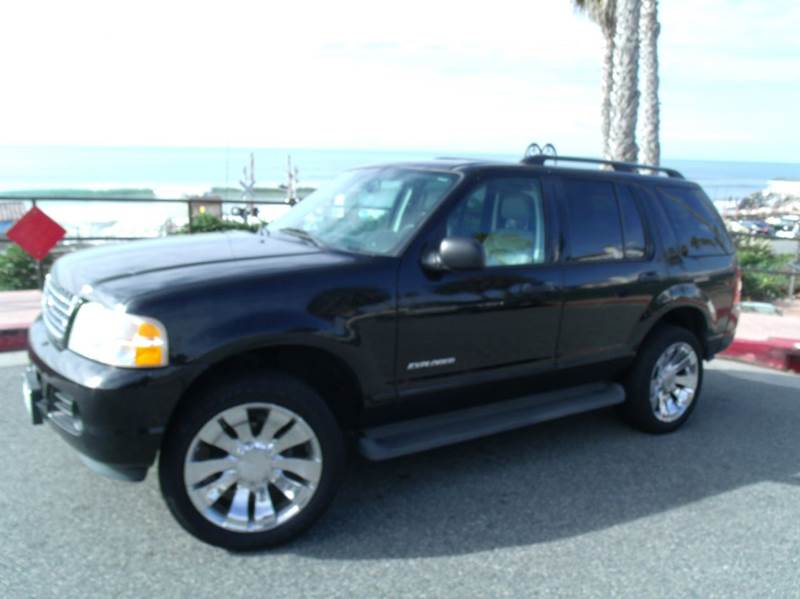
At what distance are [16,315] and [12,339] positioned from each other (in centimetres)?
110

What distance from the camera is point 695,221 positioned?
5.29 metres

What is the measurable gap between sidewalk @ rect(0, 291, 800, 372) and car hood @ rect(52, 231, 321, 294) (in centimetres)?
310

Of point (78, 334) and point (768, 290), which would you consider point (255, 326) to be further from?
point (768, 290)

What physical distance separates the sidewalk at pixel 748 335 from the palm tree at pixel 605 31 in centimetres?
958

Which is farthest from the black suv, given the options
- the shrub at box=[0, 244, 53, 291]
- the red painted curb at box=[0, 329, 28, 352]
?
the shrub at box=[0, 244, 53, 291]

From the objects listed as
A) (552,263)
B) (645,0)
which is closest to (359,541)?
(552,263)

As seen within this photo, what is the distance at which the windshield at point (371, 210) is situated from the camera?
3.95 meters

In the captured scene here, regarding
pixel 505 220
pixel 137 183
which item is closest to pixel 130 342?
pixel 505 220

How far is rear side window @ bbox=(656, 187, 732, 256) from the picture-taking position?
513 centimetres

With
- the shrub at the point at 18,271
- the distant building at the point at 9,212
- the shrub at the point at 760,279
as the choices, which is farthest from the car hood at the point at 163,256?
the distant building at the point at 9,212

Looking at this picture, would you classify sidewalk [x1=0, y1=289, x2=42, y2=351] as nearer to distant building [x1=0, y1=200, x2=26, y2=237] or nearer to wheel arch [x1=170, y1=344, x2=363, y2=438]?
wheel arch [x1=170, y1=344, x2=363, y2=438]

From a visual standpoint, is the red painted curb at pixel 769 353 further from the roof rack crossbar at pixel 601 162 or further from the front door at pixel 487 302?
the front door at pixel 487 302

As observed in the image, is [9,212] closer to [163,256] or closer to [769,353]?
[163,256]

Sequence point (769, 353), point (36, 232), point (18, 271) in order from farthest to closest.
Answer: point (18, 271) < point (36, 232) < point (769, 353)
